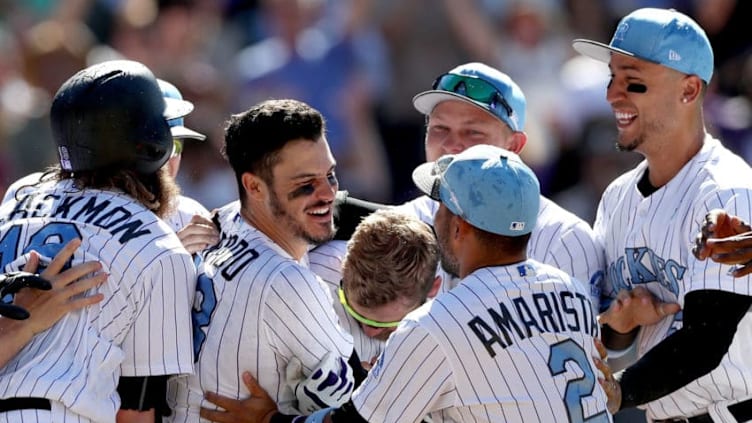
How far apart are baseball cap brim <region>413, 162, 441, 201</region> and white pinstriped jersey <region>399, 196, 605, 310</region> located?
672 mm

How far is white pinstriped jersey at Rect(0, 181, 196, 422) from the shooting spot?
420 centimetres

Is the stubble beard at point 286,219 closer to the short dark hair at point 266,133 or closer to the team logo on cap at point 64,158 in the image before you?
the short dark hair at point 266,133

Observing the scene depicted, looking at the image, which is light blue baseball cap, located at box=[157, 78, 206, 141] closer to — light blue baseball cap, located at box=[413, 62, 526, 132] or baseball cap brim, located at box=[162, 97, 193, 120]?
baseball cap brim, located at box=[162, 97, 193, 120]

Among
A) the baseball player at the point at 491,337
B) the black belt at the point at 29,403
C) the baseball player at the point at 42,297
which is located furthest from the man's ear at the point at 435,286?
the black belt at the point at 29,403

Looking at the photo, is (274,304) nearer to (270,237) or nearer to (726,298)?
(270,237)

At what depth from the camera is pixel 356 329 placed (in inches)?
208

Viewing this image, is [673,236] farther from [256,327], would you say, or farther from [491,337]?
[256,327]

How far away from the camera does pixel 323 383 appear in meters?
4.44

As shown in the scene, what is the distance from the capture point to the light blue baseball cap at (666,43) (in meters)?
5.18

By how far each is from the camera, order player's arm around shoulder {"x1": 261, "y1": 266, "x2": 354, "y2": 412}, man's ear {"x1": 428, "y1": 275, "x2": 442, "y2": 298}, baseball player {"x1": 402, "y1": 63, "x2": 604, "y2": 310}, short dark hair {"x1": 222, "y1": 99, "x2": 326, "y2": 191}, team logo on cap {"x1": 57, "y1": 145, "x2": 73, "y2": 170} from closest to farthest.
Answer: player's arm around shoulder {"x1": 261, "y1": 266, "x2": 354, "y2": 412} < team logo on cap {"x1": 57, "y1": 145, "x2": 73, "y2": 170} < short dark hair {"x1": 222, "y1": 99, "x2": 326, "y2": 191} < man's ear {"x1": 428, "y1": 275, "x2": 442, "y2": 298} < baseball player {"x1": 402, "y1": 63, "x2": 604, "y2": 310}

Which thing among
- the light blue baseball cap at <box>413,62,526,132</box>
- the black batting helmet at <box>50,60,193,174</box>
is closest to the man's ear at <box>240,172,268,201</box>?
the black batting helmet at <box>50,60,193,174</box>

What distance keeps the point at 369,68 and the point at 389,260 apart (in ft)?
19.4

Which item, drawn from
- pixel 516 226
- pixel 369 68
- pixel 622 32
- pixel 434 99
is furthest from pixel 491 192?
pixel 369 68

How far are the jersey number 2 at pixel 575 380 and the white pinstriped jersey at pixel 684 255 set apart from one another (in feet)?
2.69
